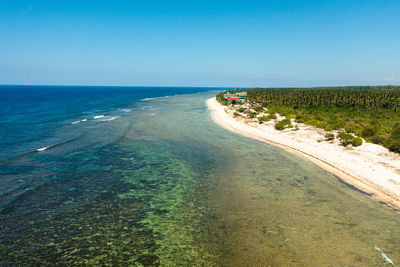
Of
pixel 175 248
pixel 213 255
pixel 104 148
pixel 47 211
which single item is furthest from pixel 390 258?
pixel 104 148

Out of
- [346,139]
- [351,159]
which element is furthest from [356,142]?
→ [351,159]

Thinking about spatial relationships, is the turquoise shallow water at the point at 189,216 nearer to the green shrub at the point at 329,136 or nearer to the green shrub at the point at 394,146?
the green shrub at the point at 394,146

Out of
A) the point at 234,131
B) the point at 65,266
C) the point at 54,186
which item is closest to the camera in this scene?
the point at 65,266

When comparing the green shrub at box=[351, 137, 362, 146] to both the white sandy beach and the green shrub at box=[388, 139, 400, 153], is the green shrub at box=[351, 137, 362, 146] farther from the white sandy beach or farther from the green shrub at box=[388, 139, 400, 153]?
the green shrub at box=[388, 139, 400, 153]

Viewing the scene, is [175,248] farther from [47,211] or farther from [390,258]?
[390,258]

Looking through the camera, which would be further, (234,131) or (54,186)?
(234,131)

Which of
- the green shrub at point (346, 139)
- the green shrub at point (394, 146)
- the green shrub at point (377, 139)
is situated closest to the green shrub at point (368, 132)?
the green shrub at point (377, 139)

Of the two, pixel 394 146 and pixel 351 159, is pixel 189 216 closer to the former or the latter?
pixel 351 159
